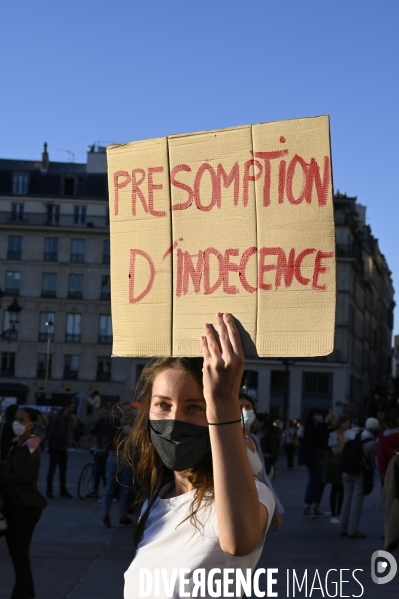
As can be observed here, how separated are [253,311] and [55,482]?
2012 cm

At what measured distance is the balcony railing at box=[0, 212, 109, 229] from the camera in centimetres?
6819

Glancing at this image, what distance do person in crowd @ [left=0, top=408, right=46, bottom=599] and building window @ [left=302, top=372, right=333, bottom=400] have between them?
61.7 m

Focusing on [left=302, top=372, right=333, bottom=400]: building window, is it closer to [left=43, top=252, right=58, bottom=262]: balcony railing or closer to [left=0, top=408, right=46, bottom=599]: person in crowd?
[left=43, top=252, right=58, bottom=262]: balcony railing

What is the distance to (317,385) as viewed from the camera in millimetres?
69812

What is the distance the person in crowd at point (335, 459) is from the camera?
51.7ft

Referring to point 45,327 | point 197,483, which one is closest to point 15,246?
point 45,327

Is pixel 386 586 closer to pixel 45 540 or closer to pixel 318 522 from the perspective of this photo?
pixel 45 540

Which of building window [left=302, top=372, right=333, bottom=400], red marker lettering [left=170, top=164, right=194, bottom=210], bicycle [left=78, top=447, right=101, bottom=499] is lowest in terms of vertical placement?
bicycle [left=78, top=447, right=101, bottom=499]

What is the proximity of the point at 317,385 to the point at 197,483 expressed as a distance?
67906mm

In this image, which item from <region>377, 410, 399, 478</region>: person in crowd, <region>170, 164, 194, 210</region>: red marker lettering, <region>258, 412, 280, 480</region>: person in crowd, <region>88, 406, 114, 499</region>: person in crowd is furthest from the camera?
<region>88, 406, 114, 499</region>: person in crowd

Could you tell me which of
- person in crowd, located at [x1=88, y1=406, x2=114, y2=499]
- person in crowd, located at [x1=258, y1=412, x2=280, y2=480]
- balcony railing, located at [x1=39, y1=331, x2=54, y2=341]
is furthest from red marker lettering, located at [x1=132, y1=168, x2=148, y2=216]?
balcony railing, located at [x1=39, y1=331, x2=54, y2=341]

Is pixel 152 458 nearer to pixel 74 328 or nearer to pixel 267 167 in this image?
pixel 267 167

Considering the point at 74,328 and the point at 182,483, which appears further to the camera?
the point at 74,328

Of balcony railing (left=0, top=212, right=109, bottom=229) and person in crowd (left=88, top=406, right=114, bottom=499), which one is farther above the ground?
balcony railing (left=0, top=212, right=109, bottom=229)
